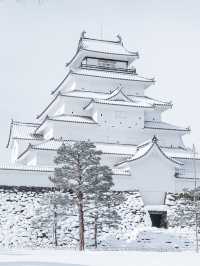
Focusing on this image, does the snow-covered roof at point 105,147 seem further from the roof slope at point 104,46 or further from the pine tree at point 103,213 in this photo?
the roof slope at point 104,46

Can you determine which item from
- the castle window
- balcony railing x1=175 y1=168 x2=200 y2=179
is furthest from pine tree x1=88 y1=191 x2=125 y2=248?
the castle window

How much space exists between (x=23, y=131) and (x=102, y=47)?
10.9 metres

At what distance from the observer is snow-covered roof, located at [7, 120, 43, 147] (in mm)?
43188

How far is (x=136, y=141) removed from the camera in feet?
137

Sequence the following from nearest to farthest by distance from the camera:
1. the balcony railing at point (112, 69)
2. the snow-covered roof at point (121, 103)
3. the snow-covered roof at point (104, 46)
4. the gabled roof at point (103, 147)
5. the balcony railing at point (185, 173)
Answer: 1. the gabled roof at point (103, 147)
2. the balcony railing at point (185, 173)
3. the snow-covered roof at point (121, 103)
4. the balcony railing at point (112, 69)
5. the snow-covered roof at point (104, 46)

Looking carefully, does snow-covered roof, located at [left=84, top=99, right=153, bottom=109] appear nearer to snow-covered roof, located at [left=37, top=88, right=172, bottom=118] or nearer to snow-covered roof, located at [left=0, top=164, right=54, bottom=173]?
snow-covered roof, located at [left=37, top=88, right=172, bottom=118]

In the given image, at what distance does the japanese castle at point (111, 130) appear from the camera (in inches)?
1428

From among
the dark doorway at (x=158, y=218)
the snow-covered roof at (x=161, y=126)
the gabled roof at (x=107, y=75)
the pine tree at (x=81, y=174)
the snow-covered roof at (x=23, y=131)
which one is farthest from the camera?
the gabled roof at (x=107, y=75)

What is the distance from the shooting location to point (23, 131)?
44281 millimetres

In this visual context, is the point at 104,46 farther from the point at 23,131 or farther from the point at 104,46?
the point at 23,131

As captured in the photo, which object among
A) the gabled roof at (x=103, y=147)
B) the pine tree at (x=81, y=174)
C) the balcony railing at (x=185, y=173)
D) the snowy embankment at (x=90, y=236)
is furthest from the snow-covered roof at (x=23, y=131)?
the pine tree at (x=81, y=174)

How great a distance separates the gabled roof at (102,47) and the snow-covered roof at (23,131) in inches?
284

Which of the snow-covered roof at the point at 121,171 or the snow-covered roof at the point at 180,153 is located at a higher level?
the snow-covered roof at the point at 180,153

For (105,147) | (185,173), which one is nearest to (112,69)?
(105,147)
